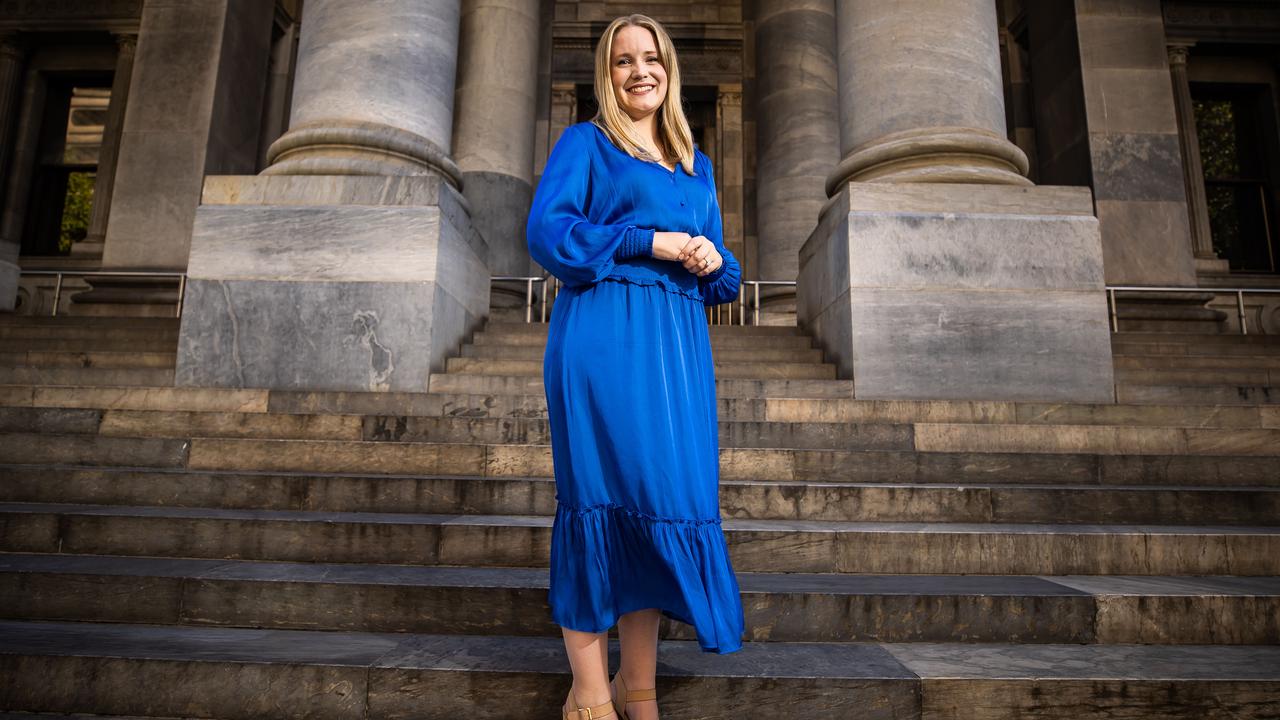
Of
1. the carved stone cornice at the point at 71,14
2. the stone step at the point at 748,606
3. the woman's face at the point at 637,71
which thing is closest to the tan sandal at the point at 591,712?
the stone step at the point at 748,606

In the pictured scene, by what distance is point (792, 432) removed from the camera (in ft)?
16.9

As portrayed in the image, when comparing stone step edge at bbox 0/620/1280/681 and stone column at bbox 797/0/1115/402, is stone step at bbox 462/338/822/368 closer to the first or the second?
stone column at bbox 797/0/1115/402

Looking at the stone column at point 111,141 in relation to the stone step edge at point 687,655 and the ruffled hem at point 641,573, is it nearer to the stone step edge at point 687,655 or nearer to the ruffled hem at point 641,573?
the stone step edge at point 687,655

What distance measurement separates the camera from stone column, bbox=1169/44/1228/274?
13.8 meters

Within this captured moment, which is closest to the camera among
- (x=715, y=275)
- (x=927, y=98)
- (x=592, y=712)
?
(x=592, y=712)

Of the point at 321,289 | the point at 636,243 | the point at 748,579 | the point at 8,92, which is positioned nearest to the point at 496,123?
the point at 321,289

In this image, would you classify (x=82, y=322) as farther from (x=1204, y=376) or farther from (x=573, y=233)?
(x=1204, y=376)

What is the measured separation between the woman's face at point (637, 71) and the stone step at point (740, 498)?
92.4 inches

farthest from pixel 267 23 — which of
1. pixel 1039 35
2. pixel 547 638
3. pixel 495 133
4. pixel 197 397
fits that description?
pixel 547 638

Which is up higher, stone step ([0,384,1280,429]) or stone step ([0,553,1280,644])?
stone step ([0,384,1280,429])

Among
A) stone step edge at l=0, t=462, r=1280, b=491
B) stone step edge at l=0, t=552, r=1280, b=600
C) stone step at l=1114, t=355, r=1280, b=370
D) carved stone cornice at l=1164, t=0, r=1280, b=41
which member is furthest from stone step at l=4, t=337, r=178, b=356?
carved stone cornice at l=1164, t=0, r=1280, b=41

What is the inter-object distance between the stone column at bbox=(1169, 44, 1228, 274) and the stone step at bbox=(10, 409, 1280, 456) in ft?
34.9

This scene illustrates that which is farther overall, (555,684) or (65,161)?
(65,161)

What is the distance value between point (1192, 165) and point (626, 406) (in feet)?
53.6
